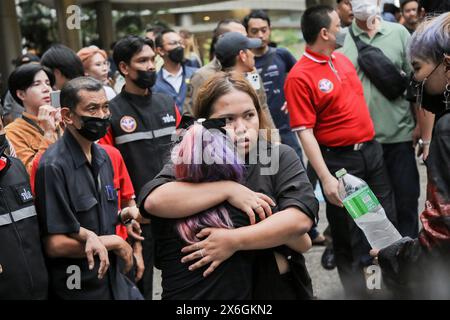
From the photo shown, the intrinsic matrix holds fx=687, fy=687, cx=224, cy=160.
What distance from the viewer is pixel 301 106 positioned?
16.4ft

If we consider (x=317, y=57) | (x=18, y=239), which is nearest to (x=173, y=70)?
(x=317, y=57)

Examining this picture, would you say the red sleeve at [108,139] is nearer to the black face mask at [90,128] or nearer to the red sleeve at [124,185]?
the red sleeve at [124,185]

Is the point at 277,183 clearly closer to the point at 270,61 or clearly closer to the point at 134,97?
the point at 134,97

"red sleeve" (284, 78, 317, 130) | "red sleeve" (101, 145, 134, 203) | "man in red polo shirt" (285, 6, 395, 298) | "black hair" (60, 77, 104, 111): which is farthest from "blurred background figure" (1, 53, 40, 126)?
"man in red polo shirt" (285, 6, 395, 298)

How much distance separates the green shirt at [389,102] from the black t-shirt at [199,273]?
321 cm

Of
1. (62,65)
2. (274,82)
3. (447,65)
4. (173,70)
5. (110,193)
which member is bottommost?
(274,82)

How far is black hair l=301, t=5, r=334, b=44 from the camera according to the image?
5168 mm

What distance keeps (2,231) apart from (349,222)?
2696 mm

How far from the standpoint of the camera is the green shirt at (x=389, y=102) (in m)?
5.44

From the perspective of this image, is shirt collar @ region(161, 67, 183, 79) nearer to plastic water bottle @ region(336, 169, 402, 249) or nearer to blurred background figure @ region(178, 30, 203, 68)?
blurred background figure @ region(178, 30, 203, 68)

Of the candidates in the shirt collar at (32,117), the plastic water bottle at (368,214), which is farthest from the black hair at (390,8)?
the shirt collar at (32,117)

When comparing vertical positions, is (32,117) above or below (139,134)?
above

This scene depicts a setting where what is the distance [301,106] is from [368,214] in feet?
6.34
